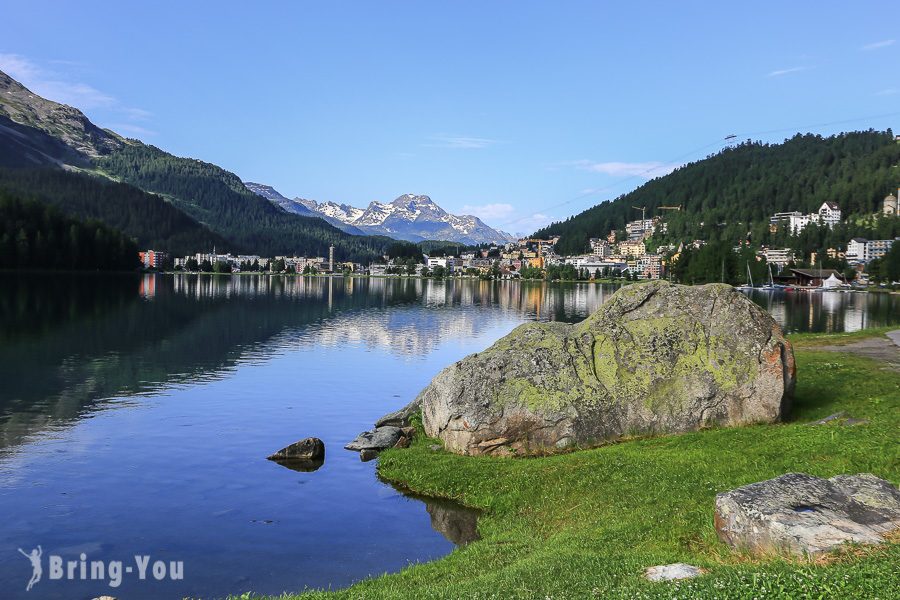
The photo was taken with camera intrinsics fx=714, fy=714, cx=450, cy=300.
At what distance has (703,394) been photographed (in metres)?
27.3

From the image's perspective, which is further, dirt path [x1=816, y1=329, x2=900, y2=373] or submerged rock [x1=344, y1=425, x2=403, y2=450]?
dirt path [x1=816, y1=329, x2=900, y2=373]

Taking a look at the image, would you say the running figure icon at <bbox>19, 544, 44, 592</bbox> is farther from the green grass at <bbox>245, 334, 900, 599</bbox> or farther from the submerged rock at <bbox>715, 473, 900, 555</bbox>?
the submerged rock at <bbox>715, 473, 900, 555</bbox>

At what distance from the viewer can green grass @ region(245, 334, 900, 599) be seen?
11.5m

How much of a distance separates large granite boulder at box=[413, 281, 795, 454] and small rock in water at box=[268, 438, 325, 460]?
229 inches

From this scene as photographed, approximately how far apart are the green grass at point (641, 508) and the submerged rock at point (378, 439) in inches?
54.6

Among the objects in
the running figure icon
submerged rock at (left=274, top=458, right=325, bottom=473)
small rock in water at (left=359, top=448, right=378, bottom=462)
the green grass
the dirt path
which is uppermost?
the dirt path

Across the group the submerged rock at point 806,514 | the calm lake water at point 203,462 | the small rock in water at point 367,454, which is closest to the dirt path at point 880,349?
the submerged rock at point 806,514

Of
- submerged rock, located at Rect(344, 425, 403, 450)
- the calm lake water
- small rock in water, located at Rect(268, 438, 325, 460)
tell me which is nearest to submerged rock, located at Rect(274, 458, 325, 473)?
small rock in water, located at Rect(268, 438, 325, 460)

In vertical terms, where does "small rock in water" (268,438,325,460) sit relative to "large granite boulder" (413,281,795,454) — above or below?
below

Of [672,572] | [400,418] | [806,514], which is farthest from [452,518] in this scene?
[806,514]

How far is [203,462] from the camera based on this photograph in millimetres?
29688

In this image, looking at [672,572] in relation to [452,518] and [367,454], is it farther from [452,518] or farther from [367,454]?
[367,454]

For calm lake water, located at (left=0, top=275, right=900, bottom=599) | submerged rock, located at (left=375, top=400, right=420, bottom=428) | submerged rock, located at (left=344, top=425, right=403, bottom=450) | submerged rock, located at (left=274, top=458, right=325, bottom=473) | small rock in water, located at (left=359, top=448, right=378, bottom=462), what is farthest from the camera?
submerged rock, located at (left=375, top=400, right=420, bottom=428)

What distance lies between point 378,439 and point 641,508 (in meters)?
15.6
